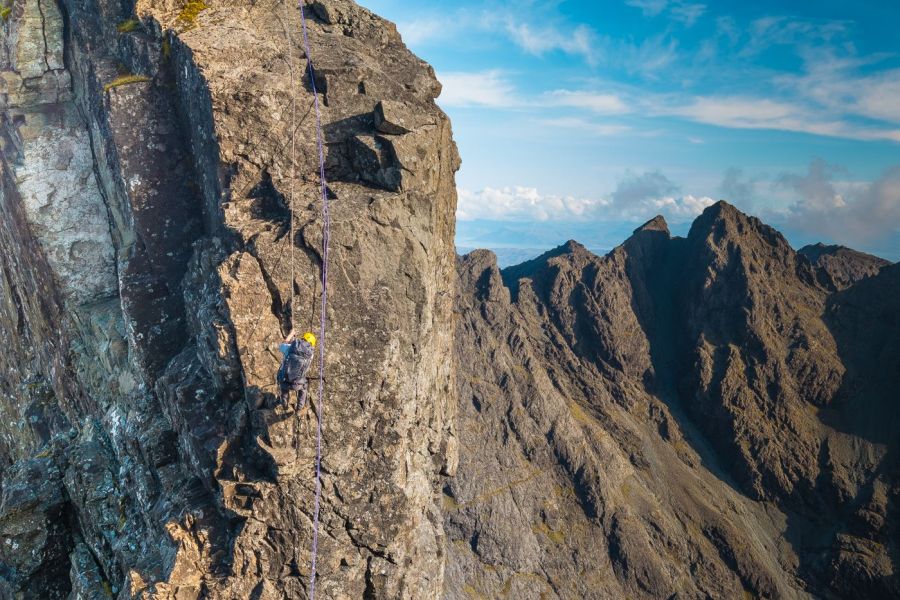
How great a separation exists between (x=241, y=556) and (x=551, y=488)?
4615 inches

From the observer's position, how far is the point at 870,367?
485 feet

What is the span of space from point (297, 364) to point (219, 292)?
513cm

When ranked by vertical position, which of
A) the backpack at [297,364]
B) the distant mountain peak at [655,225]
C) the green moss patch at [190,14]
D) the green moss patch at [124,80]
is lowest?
the backpack at [297,364]

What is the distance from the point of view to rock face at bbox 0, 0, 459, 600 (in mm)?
20672

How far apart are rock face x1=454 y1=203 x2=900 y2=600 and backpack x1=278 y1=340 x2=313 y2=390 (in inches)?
4025

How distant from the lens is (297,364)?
1852 cm

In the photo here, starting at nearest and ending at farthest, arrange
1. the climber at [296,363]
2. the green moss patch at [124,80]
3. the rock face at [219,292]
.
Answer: the climber at [296,363] < the rock face at [219,292] < the green moss patch at [124,80]

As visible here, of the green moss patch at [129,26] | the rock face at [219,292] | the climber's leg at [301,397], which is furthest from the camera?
the green moss patch at [129,26]

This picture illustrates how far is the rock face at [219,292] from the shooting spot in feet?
67.8

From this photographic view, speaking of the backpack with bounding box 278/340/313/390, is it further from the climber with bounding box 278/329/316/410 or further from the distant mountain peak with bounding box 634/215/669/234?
the distant mountain peak with bounding box 634/215/669/234

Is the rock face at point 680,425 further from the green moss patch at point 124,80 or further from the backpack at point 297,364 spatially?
the green moss patch at point 124,80

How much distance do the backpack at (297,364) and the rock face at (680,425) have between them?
4025 inches

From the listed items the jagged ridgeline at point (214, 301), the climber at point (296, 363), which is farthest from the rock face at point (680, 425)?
the climber at point (296, 363)

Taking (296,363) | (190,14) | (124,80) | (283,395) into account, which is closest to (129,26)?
(190,14)
